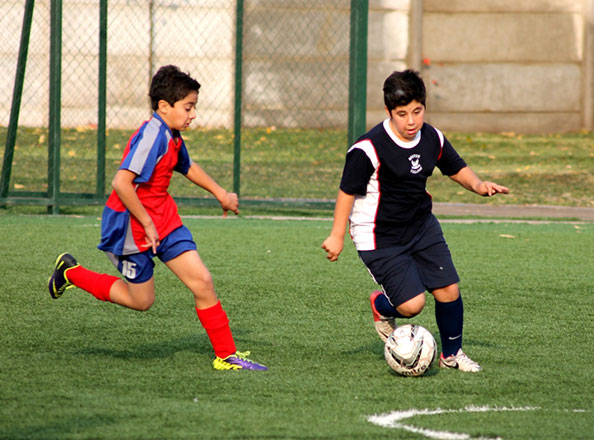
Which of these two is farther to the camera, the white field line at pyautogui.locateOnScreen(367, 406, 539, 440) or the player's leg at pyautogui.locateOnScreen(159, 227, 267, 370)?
the player's leg at pyautogui.locateOnScreen(159, 227, 267, 370)

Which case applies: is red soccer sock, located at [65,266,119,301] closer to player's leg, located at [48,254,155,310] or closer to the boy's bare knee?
player's leg, located at [48,254,155,310]

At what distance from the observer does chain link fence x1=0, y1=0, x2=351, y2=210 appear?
14.0 meters

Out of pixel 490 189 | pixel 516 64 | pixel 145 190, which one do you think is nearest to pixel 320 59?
pixel 516 64

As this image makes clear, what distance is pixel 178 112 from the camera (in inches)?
196

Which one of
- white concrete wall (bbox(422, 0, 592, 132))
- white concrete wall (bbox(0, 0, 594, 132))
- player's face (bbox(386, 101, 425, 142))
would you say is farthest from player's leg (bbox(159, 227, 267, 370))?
white concrete wall (bbox(422, 0, 592, 132))

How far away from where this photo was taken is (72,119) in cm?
1474

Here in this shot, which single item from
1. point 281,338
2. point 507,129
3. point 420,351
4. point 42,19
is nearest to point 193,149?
point 42,19

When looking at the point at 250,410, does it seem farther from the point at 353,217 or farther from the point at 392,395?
the point at 353,217

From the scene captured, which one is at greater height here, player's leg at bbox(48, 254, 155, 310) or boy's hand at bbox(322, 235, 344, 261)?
boy's hand at bbox(322, 235, 344, 261)

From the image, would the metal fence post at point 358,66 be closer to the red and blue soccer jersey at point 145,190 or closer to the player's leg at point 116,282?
the player's leg at point 116,282

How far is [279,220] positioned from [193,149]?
4.28 metres

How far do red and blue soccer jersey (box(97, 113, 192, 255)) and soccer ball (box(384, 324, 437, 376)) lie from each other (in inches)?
47.4

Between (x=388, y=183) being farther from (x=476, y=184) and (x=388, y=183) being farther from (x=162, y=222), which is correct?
(x=162, y=222)

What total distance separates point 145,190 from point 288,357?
1.11m
